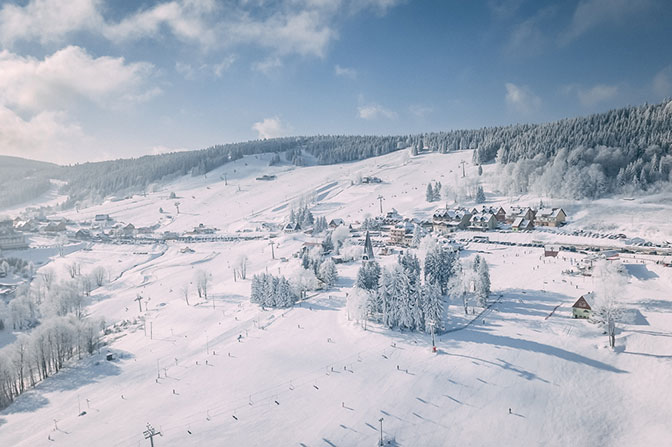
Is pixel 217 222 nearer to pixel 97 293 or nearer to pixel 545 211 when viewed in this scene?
pixel 97 293

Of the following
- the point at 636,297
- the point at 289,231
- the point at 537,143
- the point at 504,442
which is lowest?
the point at 504,442

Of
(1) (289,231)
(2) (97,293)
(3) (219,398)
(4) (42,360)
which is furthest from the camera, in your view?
(1) (289,231)

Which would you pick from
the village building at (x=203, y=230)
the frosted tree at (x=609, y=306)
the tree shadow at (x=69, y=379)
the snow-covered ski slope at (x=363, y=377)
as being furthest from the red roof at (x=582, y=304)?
the village building at (x=203, y=230)

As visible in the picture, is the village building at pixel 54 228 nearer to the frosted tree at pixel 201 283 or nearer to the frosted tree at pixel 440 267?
the frosted tree at pixel 201 283

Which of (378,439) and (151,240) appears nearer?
(378,439)

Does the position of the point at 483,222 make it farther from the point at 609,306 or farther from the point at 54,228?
the point at 54,228

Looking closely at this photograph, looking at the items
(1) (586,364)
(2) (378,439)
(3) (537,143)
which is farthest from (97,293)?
(3) (537,143)

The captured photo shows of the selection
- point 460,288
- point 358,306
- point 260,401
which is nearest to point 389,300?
point 358,306
